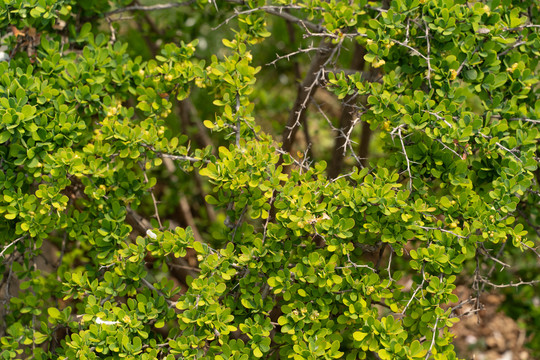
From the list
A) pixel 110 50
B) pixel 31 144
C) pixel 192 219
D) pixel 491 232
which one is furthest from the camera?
pixel 192 219

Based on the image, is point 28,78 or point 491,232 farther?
point 28,78

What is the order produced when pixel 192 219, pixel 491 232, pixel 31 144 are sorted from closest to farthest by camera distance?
pixel 491 232 → pixel 31 144 → pixel 192 219

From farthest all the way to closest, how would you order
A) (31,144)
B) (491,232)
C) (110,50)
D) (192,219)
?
(192,219)
(110,50)
(31,144)
(491,232)

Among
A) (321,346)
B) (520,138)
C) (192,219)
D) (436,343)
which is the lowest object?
(192,219)

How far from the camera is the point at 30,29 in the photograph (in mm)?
2480

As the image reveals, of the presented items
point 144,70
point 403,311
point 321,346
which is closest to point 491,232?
point 403,311

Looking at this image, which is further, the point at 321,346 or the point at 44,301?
the point at 44,301

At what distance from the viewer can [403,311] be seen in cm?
202

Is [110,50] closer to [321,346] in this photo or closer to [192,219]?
[321,346]

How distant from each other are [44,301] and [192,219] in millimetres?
1520

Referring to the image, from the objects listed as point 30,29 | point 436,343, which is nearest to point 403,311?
point 436,343

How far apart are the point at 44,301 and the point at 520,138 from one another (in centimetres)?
211

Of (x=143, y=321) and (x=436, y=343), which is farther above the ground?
(x=143, y=321)

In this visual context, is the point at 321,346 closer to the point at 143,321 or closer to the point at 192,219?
the point at 143,321
